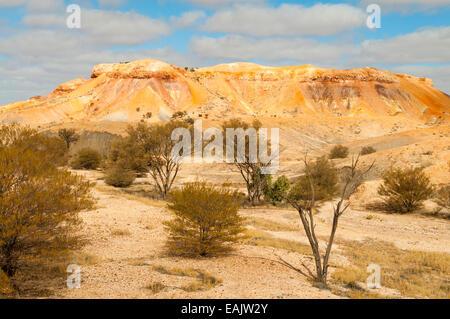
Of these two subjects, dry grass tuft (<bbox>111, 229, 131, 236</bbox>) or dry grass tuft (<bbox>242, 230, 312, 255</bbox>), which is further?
dry grass tuft (<bbox>111, 229, 131, 236</bbox>)

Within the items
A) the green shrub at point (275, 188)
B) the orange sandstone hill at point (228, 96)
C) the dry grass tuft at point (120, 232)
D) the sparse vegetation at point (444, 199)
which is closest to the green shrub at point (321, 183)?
the green shrub at point (275, 188)

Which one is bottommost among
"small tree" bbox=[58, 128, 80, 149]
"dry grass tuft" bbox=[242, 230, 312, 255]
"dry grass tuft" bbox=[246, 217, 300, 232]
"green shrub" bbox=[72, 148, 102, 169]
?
"dry grass tuft" bbox=[246, 217, 300, 232]

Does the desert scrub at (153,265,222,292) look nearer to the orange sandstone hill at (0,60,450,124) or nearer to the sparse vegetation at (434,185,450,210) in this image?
the sparse vegetation at (434,185,450,210)

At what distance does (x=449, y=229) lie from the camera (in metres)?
19.1

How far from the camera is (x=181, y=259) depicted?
1057cm

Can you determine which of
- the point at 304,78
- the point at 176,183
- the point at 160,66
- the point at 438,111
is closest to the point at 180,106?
the point at 160,66

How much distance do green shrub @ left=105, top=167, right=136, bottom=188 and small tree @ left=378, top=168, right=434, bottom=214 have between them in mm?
21149

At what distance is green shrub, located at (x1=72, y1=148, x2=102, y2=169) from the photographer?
44.0 meters

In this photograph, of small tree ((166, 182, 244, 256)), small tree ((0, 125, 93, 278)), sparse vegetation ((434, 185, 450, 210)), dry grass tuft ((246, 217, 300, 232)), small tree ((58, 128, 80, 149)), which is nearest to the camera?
small tree ((0, 125, 93, 278))

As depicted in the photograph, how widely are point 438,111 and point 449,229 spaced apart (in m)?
101

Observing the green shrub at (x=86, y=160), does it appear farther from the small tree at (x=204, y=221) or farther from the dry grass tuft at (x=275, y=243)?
the small tree at (x=204, y=221)

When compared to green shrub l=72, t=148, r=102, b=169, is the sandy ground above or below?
below

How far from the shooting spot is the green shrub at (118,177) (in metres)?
32.1

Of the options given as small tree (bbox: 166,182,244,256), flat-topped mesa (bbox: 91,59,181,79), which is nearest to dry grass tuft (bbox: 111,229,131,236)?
small tree (bbox: 166,182,244,256)
